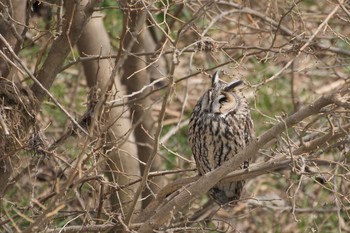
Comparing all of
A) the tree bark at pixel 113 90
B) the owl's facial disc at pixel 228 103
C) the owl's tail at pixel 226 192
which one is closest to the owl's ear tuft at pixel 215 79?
the owl's facial disc at pixel 228 103

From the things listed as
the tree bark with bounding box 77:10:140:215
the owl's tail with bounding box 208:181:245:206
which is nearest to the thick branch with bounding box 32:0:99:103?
the tree bark with bounding box 77:10:140:215

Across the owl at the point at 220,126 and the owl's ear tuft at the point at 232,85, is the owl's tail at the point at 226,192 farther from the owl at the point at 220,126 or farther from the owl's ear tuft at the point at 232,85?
the owl's ear tuft at the point at 232,85

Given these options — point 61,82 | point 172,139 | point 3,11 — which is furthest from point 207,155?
point 61,82

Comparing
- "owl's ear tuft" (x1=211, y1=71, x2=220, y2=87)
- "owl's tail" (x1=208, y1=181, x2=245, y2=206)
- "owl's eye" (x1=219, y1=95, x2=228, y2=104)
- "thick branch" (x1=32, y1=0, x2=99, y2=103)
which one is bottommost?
"owl's tail" (x1=208, y1=181, x2=245, y2=206)

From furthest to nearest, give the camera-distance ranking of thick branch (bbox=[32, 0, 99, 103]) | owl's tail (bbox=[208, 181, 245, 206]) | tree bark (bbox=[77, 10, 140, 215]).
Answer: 1. owl's tail (bbox=[208, 181, 245, 206])
2. tree bark (bbox=[77, 10, 140, 215])
3. thick branch (bbox=[32, 0, 99, 103])

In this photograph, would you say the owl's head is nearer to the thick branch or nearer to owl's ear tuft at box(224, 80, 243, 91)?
owl's ear tuft at box(224, 80, 243, 91)

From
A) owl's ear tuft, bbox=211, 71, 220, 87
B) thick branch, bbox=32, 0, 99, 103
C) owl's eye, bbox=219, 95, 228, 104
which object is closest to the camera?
thick branch, bbox=32, 0, 99, 103

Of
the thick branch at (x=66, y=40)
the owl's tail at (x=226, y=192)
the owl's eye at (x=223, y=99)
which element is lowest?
the owl's tail at (x=226, y=192)

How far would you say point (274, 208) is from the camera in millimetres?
6168

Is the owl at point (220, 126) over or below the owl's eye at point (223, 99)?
below

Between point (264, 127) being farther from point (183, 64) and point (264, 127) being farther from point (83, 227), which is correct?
point (83, 227)

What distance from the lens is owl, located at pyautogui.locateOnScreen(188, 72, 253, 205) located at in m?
4.75

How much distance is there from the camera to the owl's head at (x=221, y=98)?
4.68m

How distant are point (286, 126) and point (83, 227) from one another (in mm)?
1231
